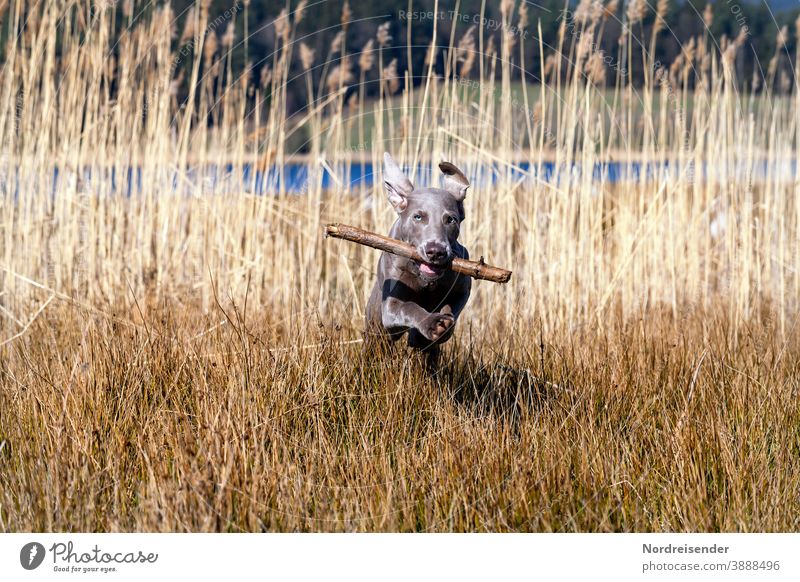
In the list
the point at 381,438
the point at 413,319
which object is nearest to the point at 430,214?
the point at 413,319

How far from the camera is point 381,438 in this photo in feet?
11.7

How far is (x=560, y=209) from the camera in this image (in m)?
6.16

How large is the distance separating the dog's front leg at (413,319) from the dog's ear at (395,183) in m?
0.42

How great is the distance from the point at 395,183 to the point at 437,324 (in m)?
0.71

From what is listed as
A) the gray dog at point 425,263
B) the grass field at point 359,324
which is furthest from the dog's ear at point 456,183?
the grass field at point 359,324

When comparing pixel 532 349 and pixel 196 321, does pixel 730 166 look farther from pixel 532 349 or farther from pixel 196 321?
pixel 196 321

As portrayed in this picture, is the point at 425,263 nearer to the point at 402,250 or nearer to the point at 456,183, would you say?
the point at 402,250

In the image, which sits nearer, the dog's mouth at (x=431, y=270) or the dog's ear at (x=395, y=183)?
the dog's mouth at (x=431, y=270)

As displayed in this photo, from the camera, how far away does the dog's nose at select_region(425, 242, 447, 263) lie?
125 inches

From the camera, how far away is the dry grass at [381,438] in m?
3.21

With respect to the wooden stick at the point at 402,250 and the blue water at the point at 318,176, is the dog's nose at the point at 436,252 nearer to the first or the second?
the wooden stick at the point at 402,250

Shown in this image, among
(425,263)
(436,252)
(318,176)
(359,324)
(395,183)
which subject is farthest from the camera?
(318,176)
